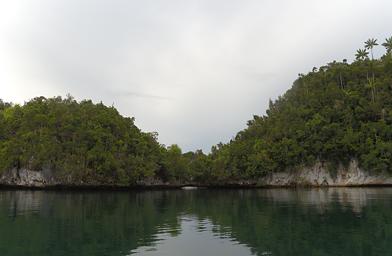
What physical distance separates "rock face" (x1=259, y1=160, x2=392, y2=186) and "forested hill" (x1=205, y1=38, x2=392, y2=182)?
190cm

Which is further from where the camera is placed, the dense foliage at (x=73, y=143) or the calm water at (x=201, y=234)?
the dense foliage at (x=73, y=143)

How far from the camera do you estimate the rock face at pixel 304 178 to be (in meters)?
93.8

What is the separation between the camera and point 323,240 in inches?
898

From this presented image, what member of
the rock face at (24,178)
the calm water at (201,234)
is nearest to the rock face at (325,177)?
the rock face at (24,178)

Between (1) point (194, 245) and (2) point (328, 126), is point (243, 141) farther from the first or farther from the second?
(1) point (194, 245)

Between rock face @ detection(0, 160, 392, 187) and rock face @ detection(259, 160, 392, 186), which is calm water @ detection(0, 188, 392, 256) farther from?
rock face @ detection(259, 160, 392, 186)

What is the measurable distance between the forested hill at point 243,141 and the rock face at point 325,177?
1.71 meters

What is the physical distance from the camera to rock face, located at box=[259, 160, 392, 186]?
317 feet

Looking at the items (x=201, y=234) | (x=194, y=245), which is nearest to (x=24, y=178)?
(x=201, y=234)

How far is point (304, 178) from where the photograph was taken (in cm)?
10519

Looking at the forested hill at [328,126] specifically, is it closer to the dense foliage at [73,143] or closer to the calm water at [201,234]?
the dense foliage at [73,143]

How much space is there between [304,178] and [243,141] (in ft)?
85.3

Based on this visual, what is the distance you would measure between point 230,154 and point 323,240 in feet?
318

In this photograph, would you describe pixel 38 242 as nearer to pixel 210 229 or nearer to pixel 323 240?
pixel 210 229
